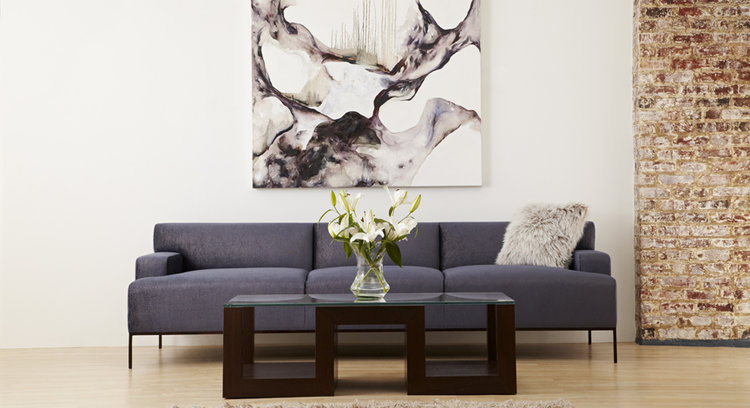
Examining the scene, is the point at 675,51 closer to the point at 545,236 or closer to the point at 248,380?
the point at 545,236

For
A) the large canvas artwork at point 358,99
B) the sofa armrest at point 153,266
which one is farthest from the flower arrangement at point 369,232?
the large canvas artwork at point 358,99

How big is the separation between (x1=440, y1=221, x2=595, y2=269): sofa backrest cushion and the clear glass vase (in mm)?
1401

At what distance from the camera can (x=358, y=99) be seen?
16.0 ft

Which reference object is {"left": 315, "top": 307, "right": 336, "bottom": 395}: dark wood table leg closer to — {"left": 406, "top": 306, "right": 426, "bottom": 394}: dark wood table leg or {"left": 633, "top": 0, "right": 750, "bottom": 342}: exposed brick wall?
{"left": 406, "top": 306, "right": 426, "bottom": 394}: dark wood table leg

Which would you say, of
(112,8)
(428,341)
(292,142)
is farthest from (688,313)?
(112,8)

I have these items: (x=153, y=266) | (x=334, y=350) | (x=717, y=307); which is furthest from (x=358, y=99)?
(x=717, y=307)

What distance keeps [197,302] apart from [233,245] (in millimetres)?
668

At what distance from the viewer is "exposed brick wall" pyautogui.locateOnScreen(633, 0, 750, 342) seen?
4594 mm

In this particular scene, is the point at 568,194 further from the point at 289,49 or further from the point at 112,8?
the point at 112,8

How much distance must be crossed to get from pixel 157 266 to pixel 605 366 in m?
2.63

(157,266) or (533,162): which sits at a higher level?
(533,162)

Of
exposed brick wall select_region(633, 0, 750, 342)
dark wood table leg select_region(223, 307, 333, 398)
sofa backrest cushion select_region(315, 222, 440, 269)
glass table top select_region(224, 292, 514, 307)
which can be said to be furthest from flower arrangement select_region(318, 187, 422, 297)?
exposed brick wall select_region(633, 0, 750, 342)

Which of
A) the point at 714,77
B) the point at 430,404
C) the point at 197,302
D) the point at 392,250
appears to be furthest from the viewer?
the point at 714,77

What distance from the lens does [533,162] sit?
16.2 ft
